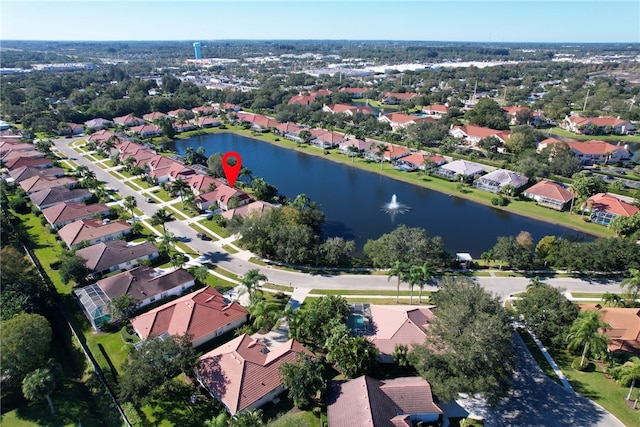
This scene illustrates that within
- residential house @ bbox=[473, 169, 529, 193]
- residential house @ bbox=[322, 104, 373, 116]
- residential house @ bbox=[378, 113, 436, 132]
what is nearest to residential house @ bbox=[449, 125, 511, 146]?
residential house @ bbox=[378, 113, 436, 132]

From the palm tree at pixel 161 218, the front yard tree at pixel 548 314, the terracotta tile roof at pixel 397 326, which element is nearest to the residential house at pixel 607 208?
the front yard tree at pixel 548 314

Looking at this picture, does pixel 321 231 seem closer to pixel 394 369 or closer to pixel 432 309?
pixel 432 309

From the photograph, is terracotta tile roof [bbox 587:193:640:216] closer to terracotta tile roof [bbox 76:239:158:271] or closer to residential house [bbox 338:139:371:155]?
residential house [bbox 338:139:371:155]

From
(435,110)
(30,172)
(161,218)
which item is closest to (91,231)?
(161,218)

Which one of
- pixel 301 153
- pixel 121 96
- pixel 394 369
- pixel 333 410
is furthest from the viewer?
pixel 121 96

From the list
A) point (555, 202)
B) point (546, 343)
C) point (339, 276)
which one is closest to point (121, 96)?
point (339, 276)

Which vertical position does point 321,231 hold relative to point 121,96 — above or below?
below

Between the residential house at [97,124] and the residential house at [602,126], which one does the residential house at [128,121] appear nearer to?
the residential house at [97,124]
